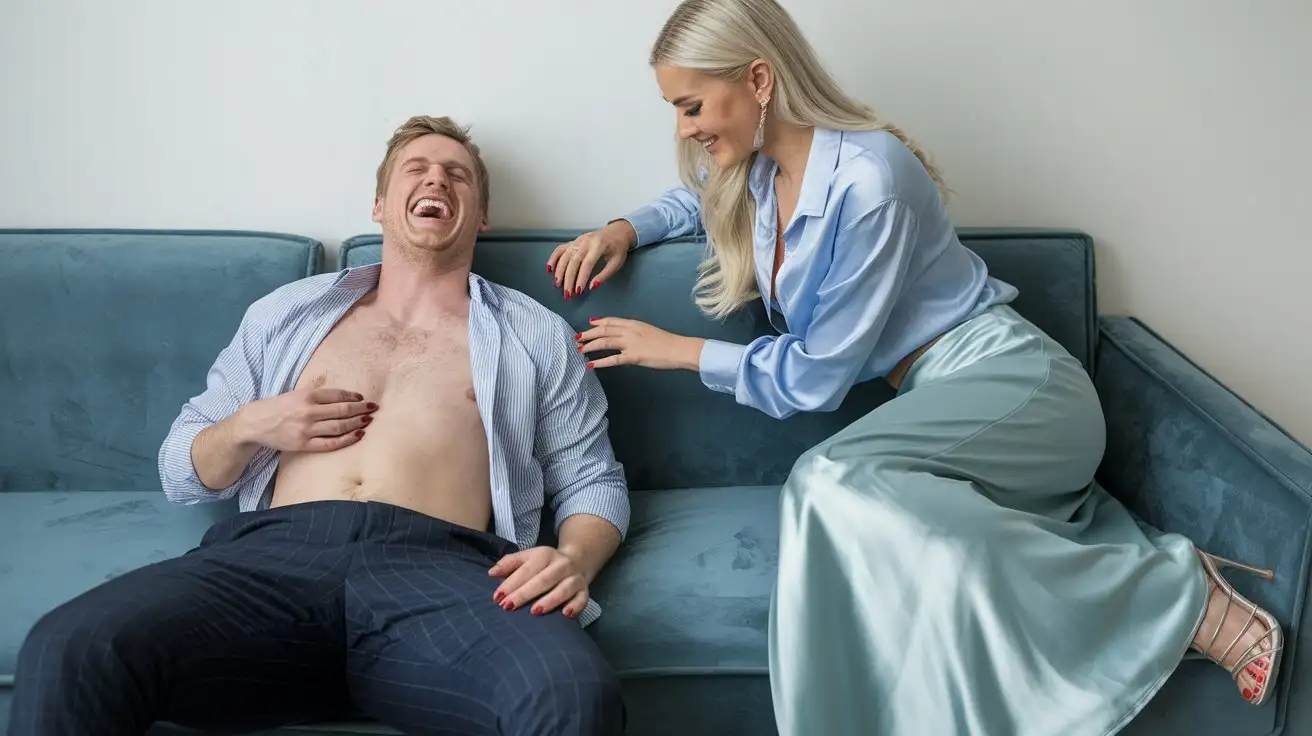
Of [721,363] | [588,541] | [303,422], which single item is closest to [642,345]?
[721,363]

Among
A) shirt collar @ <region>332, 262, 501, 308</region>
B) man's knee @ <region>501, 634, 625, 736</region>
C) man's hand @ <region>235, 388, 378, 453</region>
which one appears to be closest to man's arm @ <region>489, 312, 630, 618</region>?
shirt collar @ <region>332, 262, 501, 308</region>

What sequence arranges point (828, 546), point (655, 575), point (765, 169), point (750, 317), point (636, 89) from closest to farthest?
point (828, 546), point (655, 575), point (765, 169), point (750, 317), point (636, 89)

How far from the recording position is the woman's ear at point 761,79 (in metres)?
1.84

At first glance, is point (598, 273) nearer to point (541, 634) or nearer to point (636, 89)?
point (636, 89)

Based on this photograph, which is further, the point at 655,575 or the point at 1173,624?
the point at 655,575

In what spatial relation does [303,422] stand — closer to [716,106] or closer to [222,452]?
[222,452]

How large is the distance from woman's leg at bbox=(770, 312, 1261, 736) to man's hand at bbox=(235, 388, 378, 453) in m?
0.73

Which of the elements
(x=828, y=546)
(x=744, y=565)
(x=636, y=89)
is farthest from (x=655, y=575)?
(x=636, y=89)

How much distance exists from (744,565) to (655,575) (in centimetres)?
15

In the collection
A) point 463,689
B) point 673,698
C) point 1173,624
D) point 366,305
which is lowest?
point 673,698

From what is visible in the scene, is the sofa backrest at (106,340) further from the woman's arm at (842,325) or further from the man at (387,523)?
the woman's arm at (842,325)

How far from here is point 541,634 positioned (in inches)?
58.3

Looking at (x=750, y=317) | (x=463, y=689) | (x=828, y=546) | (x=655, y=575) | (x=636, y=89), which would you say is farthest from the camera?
(x=636, y=89)

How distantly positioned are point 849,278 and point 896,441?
0.29 m
